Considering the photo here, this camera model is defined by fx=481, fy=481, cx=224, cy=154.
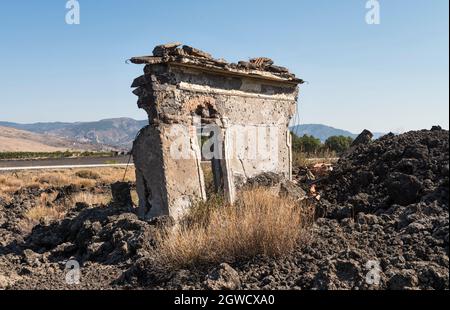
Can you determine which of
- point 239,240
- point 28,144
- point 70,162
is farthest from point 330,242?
point 28,144

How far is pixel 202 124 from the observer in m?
10.7

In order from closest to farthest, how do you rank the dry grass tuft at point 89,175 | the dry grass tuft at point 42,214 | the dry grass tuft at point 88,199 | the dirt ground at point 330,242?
the dirt ground at point 330,242 → the dry grass tuft at point 42,214 → the dry grass tuft at point 88,199 → the dry grass tuft at point 89,175

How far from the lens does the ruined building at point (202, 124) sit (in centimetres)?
958

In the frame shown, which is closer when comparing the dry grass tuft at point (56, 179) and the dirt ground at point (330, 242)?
the dirt ground at point (330, 242)

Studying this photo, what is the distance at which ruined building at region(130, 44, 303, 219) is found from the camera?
9578 mm

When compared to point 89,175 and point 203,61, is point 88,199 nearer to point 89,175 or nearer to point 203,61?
point 203,61

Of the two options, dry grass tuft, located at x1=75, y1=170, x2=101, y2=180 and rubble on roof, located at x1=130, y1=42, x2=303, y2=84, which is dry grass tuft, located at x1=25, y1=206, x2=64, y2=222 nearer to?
rubble on roof, located at x1=130, y1=42, x2=303, y2=84

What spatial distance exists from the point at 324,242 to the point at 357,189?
3521mm

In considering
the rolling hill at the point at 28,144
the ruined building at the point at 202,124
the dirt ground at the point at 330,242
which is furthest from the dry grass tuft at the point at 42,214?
the rolling hill at the point at 28,144

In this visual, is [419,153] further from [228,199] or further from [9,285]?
[9,285]

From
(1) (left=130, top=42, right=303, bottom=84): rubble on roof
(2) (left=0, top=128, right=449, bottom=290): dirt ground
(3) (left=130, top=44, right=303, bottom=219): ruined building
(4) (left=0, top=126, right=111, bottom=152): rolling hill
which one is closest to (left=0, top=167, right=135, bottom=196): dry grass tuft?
(2) (left=0, top=128, right=449, bottom=290): dirt ground

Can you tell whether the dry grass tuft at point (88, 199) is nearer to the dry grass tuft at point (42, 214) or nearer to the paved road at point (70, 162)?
the dry grass tuft at point (42, 214)
